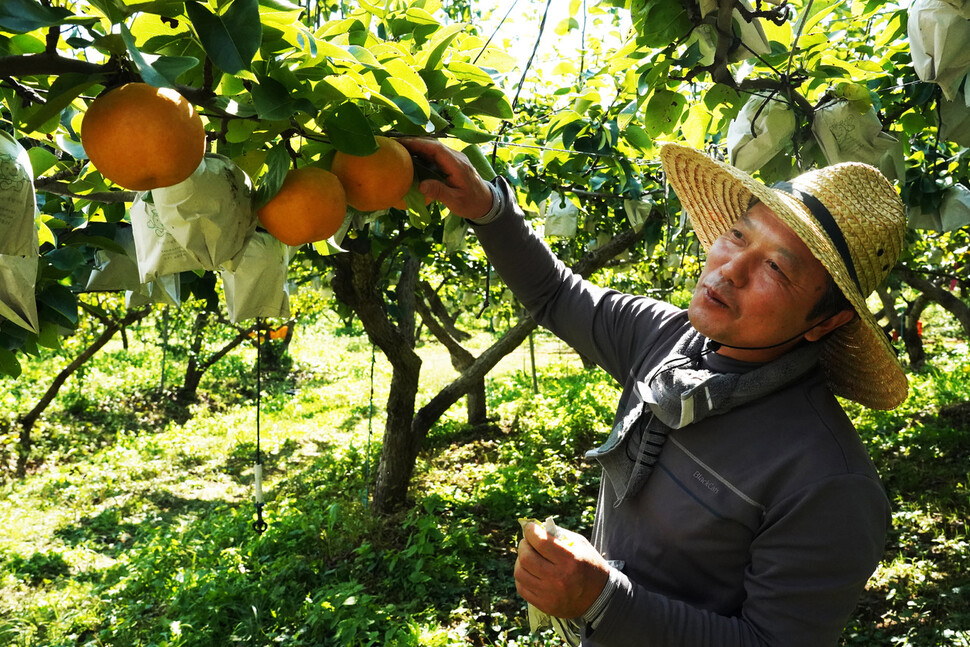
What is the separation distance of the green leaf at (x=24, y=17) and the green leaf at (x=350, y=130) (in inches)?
11.3

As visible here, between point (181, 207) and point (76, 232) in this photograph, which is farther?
point (76, 232)

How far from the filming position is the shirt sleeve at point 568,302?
146 centimetres

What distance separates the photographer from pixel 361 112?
2.75 feet

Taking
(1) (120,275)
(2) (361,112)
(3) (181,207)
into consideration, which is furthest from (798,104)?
(1) (120,275)

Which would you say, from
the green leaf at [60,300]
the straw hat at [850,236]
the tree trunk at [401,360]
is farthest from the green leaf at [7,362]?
the tree trunk at [401,360]

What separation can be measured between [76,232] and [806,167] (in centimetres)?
171

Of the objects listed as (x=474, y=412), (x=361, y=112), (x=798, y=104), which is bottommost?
(x=361, y=112)

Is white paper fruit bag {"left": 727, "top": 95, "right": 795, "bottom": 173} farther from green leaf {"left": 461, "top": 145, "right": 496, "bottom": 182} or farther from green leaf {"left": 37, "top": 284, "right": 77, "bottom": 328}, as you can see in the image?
green leaf {"left": 37, "top": 284, "right": 77, "bottom": 328}

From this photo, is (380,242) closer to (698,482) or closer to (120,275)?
(120,275)

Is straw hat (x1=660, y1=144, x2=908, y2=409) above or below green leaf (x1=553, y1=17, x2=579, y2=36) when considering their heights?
below

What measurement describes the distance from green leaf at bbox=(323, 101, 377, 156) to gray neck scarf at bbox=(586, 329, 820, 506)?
0.67 m

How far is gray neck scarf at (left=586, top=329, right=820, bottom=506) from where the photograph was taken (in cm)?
117

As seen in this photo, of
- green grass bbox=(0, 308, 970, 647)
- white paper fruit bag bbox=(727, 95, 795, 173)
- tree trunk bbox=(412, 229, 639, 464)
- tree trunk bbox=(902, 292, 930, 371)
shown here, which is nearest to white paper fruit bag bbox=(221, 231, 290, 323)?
white paper fruit bag bbox=(727, 95, 795, 173)

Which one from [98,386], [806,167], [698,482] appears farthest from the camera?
[98,386]
